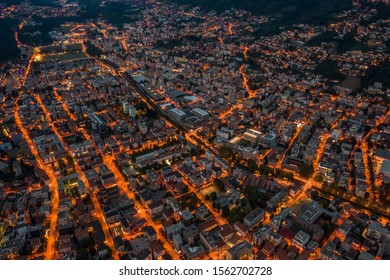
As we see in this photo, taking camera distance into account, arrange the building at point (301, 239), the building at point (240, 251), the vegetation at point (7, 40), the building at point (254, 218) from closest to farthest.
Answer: the building at point (240, 251) → the building at point (301, 239) → the building at point (254, 218) → the vegetation at point (7, 40)

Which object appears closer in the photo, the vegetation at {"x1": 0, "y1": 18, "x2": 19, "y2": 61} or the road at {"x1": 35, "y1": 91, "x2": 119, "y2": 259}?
the road at {"x1": 35, "y1": 91, "x2": 119, "y2": 259}

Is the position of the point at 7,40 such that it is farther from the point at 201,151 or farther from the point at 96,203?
the point at 96,203

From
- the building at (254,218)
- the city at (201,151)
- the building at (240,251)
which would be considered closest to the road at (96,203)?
the city at (201,151)

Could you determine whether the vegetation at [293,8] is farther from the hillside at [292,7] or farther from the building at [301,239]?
the building at [301,239]

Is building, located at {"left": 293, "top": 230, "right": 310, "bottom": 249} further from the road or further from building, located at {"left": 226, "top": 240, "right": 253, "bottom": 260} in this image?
the road

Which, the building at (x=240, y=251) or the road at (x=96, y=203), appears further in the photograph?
the road at (x=96, y=203)

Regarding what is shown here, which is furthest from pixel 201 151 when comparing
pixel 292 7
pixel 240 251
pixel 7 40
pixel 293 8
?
pixel 292 7

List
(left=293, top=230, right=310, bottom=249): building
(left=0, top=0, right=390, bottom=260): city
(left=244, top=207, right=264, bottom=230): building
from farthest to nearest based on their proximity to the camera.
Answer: (left=244, top=207, right=264, bottom=230): building, (left=0, top=0, right=390, bottom=260): city, (left=293, top=230, right=310, bottom=249): building

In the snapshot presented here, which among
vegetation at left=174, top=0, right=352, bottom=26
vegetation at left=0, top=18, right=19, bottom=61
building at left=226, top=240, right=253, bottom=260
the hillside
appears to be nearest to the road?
building at left=226, top=240, right=253, bottom=260

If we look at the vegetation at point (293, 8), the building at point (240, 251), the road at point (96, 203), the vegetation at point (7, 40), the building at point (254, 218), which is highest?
the vegetation at point (293, 8)

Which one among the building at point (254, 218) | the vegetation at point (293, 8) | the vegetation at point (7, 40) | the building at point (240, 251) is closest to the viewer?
the building at point (240, 251)
